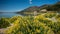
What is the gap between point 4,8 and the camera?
13.3 ft

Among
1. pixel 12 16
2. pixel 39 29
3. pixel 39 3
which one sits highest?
pixel 39 3

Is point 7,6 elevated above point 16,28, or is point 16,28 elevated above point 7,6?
point 7,6

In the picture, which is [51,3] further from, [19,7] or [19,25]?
[19,25]

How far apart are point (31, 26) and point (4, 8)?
104cm

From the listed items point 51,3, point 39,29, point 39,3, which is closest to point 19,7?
point 39,3

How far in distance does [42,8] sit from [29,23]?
2.88ft

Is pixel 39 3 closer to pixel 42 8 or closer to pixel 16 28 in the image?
pixel 42 8

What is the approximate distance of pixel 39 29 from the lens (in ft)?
10.7

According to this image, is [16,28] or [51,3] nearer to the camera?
[16,28]

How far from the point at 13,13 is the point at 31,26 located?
833 mm

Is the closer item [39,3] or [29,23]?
[29,23]

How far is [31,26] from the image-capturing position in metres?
3.32

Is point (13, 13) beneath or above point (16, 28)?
above

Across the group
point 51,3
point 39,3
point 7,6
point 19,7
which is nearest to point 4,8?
point 7,6
